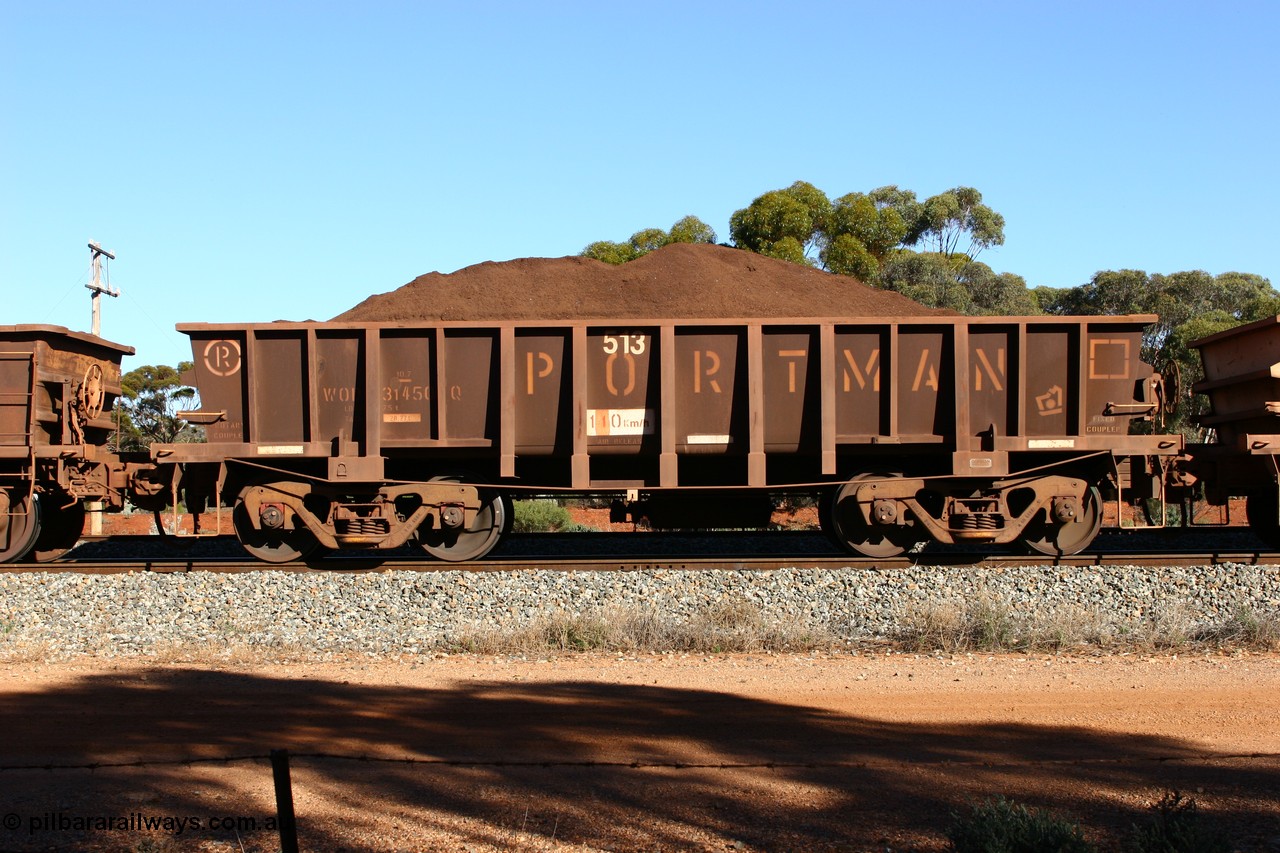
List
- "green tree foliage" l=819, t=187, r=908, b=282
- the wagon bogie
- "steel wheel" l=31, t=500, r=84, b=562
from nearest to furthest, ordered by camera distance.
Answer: the wagon bogie → "steel wheel" l=31, t=500, r=84, b=562 → "green tree foliage" l=819, t=187, r=908, b=282

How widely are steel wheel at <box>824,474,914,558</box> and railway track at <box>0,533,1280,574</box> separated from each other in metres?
0.18

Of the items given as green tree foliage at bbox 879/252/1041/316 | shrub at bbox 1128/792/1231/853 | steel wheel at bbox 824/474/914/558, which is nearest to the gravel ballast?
steel wheel at bbox 824/474/914/558

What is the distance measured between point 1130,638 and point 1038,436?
3.47 m

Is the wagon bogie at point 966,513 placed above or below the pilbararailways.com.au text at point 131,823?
above

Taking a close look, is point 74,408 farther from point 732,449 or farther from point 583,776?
point 583,776

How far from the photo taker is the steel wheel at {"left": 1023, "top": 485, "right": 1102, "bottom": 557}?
12031 millimetres

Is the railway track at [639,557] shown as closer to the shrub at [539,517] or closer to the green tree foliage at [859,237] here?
the shrub at [539,517]

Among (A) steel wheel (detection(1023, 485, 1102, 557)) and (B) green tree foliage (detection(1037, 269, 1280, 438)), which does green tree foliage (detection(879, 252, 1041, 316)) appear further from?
(A) steel wheel (detection(1023, 485, 1102, 557))

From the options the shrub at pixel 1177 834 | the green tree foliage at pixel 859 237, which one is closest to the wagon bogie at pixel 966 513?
the shrub at pixel 1177 834

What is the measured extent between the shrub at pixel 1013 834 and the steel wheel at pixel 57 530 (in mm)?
11588

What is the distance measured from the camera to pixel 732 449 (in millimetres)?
12000

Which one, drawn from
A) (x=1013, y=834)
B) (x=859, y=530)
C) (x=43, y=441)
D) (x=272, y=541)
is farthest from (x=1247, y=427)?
(x=43, y=441)

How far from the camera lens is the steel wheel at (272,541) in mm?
11977

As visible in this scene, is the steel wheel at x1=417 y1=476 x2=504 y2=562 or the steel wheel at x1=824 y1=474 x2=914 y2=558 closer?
the steel wheel at x1=824 y1=474 x2=914 y2=558
